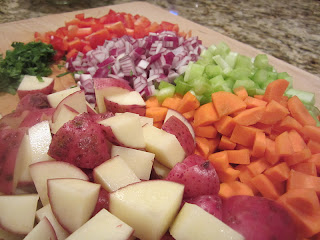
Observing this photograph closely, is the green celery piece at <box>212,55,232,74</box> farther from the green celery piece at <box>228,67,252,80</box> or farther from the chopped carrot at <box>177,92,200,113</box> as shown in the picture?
the chopped carrot at <box>177,92,200,113</box>

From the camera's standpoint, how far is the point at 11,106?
2.00 metres

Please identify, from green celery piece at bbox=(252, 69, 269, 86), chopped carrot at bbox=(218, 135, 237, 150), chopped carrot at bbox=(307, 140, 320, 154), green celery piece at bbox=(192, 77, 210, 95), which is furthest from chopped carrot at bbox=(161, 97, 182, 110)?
chopped carrot at bbox=(307, 140, 320, 154)

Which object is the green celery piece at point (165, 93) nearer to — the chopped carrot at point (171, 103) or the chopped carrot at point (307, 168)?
the chopped carrot at point (171, 103)

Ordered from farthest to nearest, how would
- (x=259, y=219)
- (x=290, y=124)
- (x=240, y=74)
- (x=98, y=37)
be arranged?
(x=98, y=37) < (x=240, y=74) < (x=290, y=124) < (x=259, y=219)

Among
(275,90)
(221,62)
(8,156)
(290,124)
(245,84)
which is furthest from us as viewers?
(221,62)

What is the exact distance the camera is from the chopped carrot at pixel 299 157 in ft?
4.83

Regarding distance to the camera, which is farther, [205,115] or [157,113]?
[157,113]

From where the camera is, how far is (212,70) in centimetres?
196

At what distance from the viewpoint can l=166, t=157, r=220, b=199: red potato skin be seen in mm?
1229

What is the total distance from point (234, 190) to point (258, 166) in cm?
19

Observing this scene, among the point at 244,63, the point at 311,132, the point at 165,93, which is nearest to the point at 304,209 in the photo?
the point at 311,132

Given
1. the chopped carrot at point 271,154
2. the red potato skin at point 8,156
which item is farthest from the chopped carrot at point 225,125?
the red potato skin at point 8,156

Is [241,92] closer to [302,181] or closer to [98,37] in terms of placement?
[302,181]

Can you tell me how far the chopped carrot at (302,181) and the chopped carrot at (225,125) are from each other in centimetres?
39
